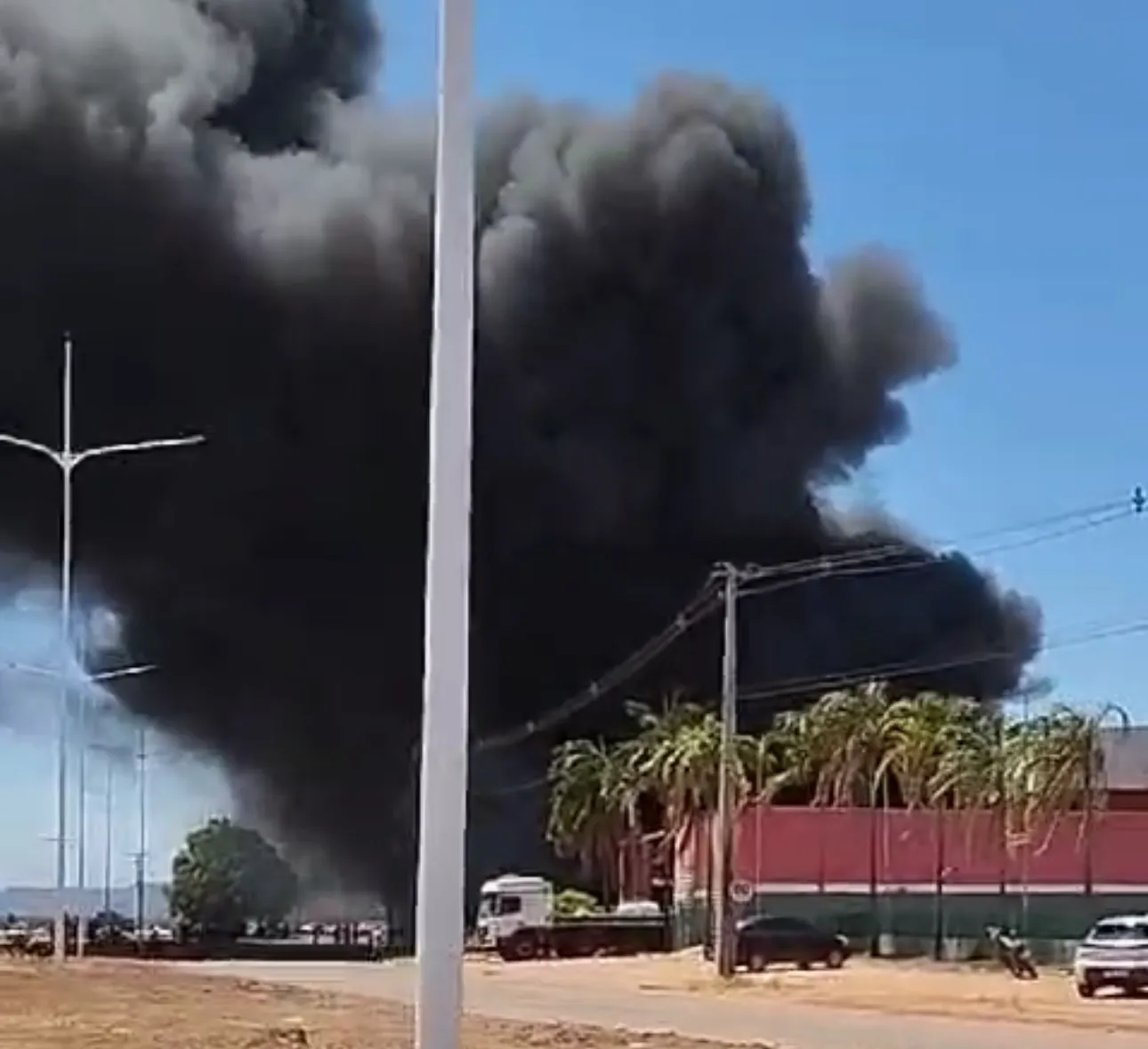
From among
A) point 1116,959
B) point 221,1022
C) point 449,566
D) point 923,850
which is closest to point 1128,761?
point 923,850

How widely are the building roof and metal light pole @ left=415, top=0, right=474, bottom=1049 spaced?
76134mm

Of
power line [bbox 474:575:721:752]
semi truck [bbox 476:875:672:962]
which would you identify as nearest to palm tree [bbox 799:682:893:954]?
semi truck [bbox 476:875:672:962]

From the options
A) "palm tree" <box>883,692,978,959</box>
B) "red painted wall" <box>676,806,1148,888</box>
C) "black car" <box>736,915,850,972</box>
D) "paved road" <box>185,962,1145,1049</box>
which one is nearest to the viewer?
"paved road" <box>185,962,1145,1049</box>

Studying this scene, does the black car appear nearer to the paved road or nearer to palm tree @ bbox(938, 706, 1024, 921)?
palm tree @ bbox(938, 706, 1024, 921)

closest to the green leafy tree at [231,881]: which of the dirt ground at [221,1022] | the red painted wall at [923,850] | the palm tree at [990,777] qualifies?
the red painted wall at [923,850]

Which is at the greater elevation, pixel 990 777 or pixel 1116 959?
pixel 990 777

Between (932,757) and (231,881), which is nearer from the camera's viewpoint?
(932,757)

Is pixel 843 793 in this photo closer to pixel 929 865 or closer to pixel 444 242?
pixel 929 865

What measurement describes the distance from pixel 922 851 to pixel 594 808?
23208 millimetres

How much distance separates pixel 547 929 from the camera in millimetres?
80688

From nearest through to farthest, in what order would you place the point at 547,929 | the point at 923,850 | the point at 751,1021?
the point at 751,1021 < the point at 923,850 < the point at 547,929

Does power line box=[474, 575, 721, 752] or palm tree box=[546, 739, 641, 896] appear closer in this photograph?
palm tree box=[546, 739, 641, 896]

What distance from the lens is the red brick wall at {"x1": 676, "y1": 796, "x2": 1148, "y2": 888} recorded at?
75062mm

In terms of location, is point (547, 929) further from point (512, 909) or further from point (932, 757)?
point (932, 757)
